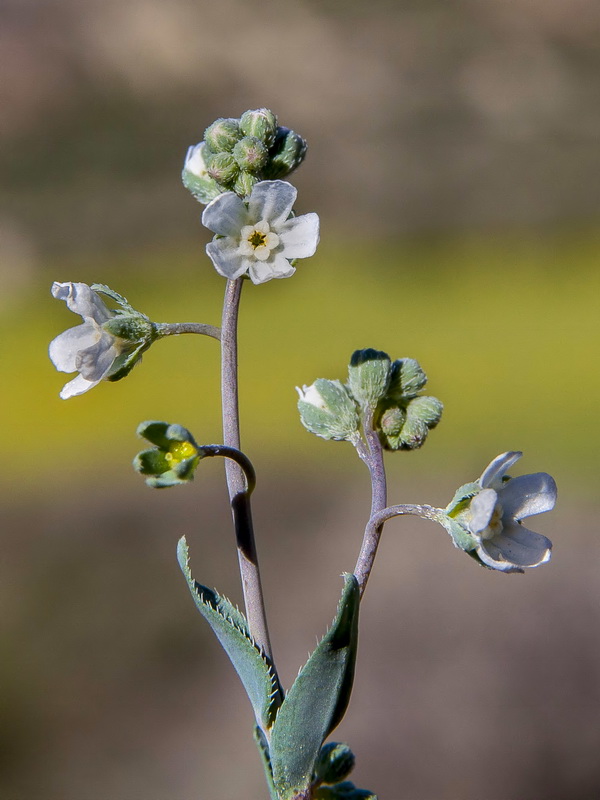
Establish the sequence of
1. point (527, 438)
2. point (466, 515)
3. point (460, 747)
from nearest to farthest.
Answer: point (466, 515) < point (460, 747) < point (527, 438)

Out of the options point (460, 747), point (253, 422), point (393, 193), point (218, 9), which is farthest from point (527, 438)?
point (218, 9)

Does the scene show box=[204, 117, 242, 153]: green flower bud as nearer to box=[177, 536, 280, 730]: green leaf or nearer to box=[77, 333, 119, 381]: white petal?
box=[77, 333, 119, 381]: white petal

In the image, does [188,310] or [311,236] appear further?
Result: [188,310]

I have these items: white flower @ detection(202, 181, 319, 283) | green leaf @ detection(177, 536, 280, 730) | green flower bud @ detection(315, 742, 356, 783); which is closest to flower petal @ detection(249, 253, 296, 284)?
white flower @ detection(202, 181, 319, 283)

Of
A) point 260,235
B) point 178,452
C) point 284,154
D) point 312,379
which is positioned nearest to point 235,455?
point 178,452

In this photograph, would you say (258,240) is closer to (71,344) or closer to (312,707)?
(71,344)

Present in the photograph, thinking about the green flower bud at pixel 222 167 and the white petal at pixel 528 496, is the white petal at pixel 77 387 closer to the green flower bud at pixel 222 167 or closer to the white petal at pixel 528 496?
the green flower bud at pixel 222 167

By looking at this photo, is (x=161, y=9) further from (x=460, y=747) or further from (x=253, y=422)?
(x=460, y=747)
